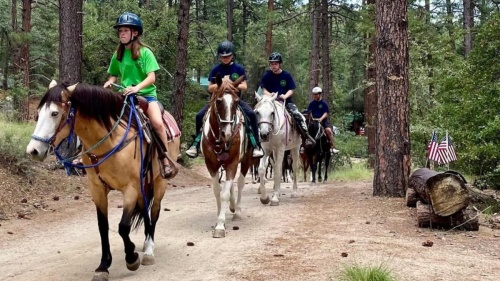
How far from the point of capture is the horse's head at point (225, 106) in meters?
7.29

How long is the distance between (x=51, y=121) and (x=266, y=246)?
3138mm

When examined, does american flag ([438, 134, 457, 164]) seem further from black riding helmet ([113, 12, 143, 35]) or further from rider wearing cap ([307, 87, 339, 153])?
black riding helmet ([113, 12, 143, 35])

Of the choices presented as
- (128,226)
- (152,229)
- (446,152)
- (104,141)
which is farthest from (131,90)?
(446,152)

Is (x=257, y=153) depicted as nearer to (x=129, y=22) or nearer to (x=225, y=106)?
(x=225, y=106)

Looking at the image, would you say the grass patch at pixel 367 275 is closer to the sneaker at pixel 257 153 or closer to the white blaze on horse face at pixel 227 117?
the white blaze on horse face at pixel 227 117

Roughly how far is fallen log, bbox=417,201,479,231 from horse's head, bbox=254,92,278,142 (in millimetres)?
3100

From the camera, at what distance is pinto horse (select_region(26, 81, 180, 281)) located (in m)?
4.89

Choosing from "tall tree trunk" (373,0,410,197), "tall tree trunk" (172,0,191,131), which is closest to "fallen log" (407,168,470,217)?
"tall tree trunk" (373,0,410,197)

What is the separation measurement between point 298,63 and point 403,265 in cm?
4304

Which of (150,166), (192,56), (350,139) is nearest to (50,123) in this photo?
(150,166)

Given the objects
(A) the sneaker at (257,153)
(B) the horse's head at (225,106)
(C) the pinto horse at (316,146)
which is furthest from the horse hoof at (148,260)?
(C) the pinto horse at (316,146)

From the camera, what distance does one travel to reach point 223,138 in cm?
743

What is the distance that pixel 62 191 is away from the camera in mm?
11414

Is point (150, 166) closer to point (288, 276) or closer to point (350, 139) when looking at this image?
point (288, 276)
